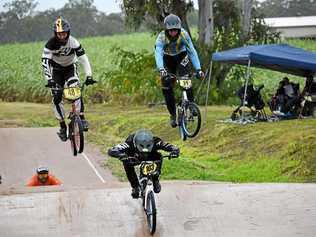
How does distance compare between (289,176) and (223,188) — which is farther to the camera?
(289,176)

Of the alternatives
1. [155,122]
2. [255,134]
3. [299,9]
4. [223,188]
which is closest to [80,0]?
[299,9]

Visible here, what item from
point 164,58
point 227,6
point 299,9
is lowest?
point 299,9

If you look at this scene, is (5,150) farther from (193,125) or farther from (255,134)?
(193,125)

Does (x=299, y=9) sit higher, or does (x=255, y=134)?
(x=255, y=134)

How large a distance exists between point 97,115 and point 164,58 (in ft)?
58.8

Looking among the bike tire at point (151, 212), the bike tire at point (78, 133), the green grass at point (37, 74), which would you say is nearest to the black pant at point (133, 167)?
the bike tire at point (151, 212)

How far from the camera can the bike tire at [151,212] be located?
11078 mm

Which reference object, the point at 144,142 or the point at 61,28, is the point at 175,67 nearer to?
the point at 144,142

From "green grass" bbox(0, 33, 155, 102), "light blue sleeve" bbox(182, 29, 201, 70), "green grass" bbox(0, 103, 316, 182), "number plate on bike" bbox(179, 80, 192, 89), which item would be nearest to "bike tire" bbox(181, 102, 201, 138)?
"number plate on bike" bbox(179, 80, 192, 89)

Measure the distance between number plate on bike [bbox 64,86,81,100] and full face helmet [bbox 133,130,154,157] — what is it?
1425 millimetres

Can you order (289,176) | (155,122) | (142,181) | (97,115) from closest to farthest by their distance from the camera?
1. (142,181)
2. (289,176)
3. (155,122)
4. (97,115)

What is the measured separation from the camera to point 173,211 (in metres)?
12.8

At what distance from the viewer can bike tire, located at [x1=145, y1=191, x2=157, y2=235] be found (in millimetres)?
11078

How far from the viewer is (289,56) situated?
74.1 ft
